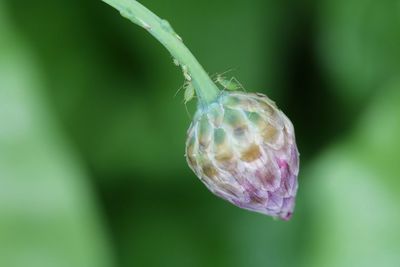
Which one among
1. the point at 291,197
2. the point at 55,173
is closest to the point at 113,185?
→ the point at 55,173

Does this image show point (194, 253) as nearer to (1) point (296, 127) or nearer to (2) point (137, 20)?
(1) point (296, 127)

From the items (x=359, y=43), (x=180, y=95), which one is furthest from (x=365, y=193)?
(x=180, y=95)

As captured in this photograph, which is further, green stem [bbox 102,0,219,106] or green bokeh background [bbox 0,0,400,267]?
green bokeh background [bbox 0,0,400,267]

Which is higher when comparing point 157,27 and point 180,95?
point 180,95

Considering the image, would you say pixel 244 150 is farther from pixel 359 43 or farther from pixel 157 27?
pixel 359 43

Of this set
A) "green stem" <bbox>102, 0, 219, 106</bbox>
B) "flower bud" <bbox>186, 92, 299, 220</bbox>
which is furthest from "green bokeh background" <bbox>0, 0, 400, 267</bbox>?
"green stem" <bbox>102, 0, 219, 106</bbox>

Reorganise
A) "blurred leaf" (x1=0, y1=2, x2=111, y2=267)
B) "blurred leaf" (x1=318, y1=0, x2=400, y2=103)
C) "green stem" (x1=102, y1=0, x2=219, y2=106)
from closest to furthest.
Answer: "green stem" (x1=102, y1=0, x2=219, y2=106), "blurred leaf" (x1=0, y1=2, x2=111, y2=267), "blurred leaf" (x1=318, y1=0, x2=400, y2=103)

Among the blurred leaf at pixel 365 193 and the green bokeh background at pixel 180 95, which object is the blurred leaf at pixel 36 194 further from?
the blurred leaf at pixel 365 193

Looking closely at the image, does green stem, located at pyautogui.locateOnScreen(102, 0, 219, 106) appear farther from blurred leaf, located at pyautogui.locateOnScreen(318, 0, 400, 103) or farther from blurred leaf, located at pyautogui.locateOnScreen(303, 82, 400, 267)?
blurred leaf, located at pyautogui.locateOnScreen(318, 0, 400, 103)
